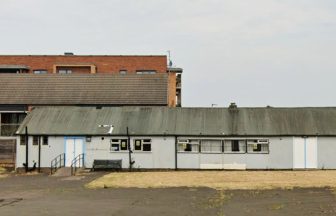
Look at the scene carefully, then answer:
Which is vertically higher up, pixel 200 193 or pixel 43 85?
pixel 43 85

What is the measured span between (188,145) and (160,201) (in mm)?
18026

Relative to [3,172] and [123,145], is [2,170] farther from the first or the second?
[123,145]

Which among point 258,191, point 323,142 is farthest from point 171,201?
point 323,142

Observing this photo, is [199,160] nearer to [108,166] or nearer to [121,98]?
[108,166]

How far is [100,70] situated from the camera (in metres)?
76.6

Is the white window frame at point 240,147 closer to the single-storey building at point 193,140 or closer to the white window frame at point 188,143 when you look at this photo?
the single-storey building at point 193,140

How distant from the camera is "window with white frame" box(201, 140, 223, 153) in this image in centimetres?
4281

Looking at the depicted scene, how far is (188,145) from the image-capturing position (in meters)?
43.0

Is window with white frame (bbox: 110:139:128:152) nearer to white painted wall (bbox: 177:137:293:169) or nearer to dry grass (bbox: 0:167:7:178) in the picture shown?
white painted wall (bbox: 177:137:293:169)

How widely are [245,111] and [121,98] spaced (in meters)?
15.2

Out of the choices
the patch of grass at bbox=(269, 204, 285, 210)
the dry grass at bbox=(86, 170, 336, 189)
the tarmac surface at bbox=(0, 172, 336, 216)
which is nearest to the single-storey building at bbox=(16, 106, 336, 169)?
the dry grass at bbox=(86, 170, 336, 189)

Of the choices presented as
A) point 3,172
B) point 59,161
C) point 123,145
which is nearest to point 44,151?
point 59,161

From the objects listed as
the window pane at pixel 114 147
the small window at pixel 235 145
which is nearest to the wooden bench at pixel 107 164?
the window pane at pixel 114 147

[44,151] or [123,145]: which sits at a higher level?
[123,145]
